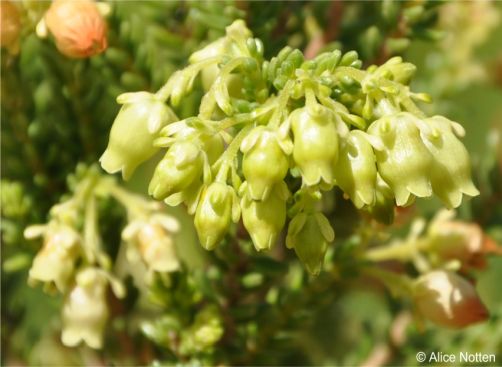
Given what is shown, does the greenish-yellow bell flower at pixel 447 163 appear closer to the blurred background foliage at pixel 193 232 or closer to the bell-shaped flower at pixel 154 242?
the blurred background foliage at pixel 193 232

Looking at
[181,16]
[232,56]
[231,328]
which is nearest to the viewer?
[232,56]

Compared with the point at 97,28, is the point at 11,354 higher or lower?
lower

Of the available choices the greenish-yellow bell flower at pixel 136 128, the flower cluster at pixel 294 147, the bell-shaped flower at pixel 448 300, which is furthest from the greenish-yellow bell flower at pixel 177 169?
the bell-shaped flower at pixel 448 300

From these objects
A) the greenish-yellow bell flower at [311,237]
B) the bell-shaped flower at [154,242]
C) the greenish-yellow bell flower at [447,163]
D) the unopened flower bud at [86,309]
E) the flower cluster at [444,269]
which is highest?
the greenish-yellow bell flower at [447,163]

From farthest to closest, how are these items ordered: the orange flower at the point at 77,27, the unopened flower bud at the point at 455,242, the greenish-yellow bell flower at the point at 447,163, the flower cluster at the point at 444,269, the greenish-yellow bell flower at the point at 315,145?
the unopened flower bud at the point at 455,242 → the flower cluster at the point at 444,269 → the orange flower at the point at 77,27 → the greenish-yellow bell flower at the point at 447,163 → the greenish-yellow bell flower at the point at 315,145

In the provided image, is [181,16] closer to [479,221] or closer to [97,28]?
[97,28]

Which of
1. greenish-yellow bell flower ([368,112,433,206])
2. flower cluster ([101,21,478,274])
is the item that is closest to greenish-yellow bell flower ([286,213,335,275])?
flower cluster ([101,21,478,274])

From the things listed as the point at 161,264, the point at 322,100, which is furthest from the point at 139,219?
the point at 322,100
